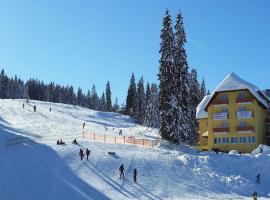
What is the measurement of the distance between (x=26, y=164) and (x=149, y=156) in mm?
14602

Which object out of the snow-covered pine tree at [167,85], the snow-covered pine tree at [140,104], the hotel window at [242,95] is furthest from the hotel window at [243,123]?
the snow-covered pine tree at [140,104]

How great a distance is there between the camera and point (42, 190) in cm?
4153

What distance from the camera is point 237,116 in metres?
69.4

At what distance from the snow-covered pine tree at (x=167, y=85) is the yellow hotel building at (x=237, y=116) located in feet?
31.0

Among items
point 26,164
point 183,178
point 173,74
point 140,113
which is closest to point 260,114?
point 173,74

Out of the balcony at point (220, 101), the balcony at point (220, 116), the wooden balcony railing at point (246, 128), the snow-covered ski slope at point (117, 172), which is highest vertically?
the balcony at point (220, 101)

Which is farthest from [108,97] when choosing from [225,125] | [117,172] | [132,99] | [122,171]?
[122,171]

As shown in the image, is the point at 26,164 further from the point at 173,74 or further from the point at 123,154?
the point at 173,74

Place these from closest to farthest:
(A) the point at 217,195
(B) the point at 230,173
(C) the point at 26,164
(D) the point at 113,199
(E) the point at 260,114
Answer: (D) the point at 113,199
(A) the point at 217,195
(C) the point at 26,164
(B) the point at 230,173
(E) the point at 260,114

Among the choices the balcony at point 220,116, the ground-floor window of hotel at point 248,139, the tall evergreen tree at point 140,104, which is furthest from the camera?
the tall evergreen tree at point 140,104

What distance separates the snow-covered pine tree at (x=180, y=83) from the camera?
63559 millimetres

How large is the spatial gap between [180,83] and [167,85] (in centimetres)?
187

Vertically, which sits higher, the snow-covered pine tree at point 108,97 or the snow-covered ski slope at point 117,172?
the snow-covered pine tree at point 108,97

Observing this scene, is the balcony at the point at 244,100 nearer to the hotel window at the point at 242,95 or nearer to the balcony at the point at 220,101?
the hotel window at the point at 242,95
